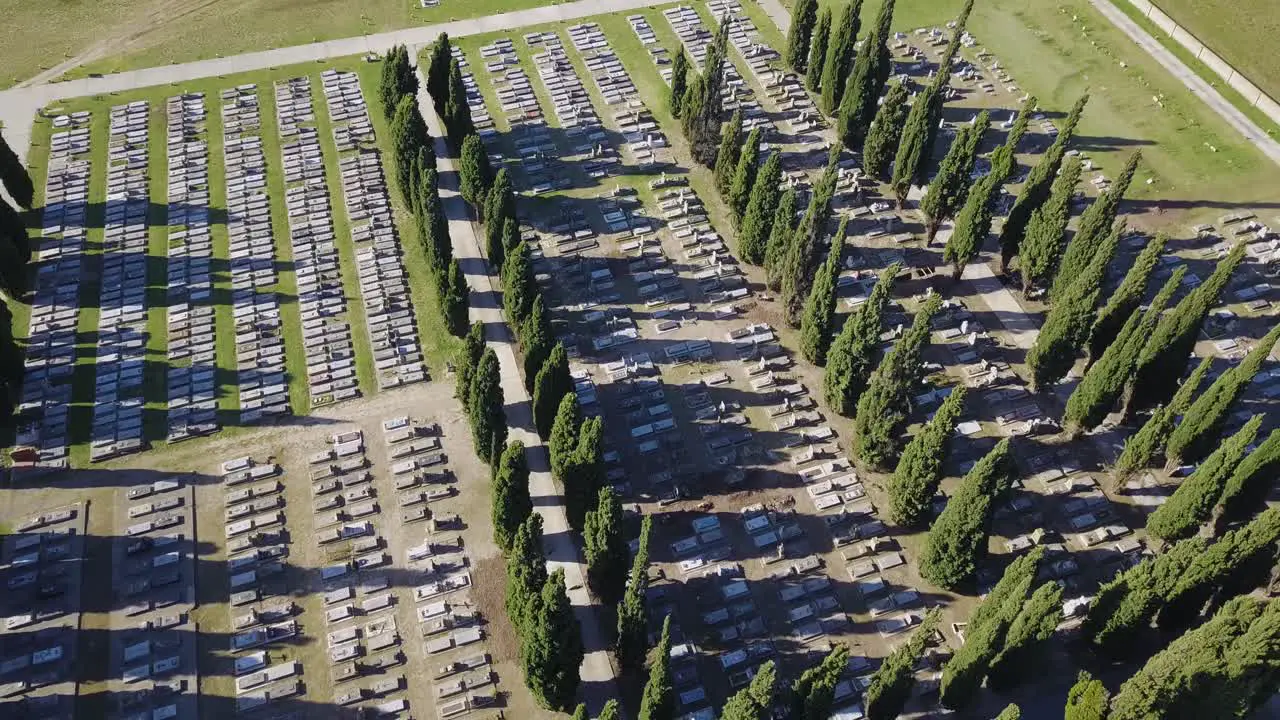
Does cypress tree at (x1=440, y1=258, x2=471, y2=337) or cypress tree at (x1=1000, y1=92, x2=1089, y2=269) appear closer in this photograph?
cypress tree at (x1=440, y1=258, x2=471, y2=337)

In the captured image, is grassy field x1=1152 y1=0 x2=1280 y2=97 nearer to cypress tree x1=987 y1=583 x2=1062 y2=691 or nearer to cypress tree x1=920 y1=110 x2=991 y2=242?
cypress tree x1=920 y1=110 x2=991 y2=242

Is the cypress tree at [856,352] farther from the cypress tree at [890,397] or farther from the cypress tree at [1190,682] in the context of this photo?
the cypress tree at [1190,682]

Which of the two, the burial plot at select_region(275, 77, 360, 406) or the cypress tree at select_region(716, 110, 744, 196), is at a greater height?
the cypress tree at select_region(716, 110, 744, 196)

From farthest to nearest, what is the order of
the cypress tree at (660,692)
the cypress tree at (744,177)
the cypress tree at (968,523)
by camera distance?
the cypress tree at (744,177) < the cypress tree at (968,523) < the cypress tree at (660,692)

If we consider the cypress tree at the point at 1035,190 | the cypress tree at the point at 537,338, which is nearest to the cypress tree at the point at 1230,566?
the cypress tree at the point at 1035,190

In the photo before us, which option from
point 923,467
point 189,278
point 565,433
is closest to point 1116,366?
point 923,467

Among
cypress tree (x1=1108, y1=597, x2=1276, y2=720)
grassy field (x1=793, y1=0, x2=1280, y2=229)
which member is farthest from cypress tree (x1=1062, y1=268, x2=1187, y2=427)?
grassy field (x1=793, y1=0, x2=1280, y2=229)

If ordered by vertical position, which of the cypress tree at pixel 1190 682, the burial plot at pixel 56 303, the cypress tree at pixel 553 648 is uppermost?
the cypress tree at pixel 1190 682
